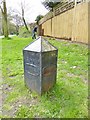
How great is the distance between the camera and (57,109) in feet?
9.68

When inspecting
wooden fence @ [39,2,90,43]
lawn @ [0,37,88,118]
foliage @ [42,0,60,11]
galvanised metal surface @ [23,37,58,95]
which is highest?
foliage @ [42,0,60,11]

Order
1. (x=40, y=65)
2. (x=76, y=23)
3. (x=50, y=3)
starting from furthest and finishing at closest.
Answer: (x=50, y=3), (x=76, y=23), (x=40, y=65)

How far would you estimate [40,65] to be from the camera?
3.18m

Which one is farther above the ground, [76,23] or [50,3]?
[50,3]

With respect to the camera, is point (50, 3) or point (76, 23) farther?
point (50, 3)

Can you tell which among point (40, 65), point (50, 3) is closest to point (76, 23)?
point (40, 65)

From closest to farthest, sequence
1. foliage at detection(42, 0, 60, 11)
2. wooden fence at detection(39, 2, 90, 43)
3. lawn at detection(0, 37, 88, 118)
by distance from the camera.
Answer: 1. lawn at detection(0, 37, 88, 118)
2. wooden fence at detection(39, 2, 90, 43)
3. foliage at detection(42, 0, 60, 11)

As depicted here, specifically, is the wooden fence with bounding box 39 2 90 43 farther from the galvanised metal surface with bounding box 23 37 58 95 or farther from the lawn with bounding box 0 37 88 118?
the galvanised metal surface with bounding box 23 37 58 95

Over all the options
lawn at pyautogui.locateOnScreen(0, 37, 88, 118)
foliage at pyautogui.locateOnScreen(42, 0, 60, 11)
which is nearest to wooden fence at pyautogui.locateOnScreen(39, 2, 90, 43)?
lawn at pyautogui.locateOnScreen(0, 37, 88, 118)

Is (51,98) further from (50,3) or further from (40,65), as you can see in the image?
(50,3)

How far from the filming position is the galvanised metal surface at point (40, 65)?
319 cm

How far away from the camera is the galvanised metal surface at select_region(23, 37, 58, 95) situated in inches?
126

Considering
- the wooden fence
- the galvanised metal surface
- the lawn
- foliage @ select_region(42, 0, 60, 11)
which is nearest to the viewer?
the lawn

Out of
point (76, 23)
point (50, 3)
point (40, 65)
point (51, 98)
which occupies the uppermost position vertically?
point (50, 3)
